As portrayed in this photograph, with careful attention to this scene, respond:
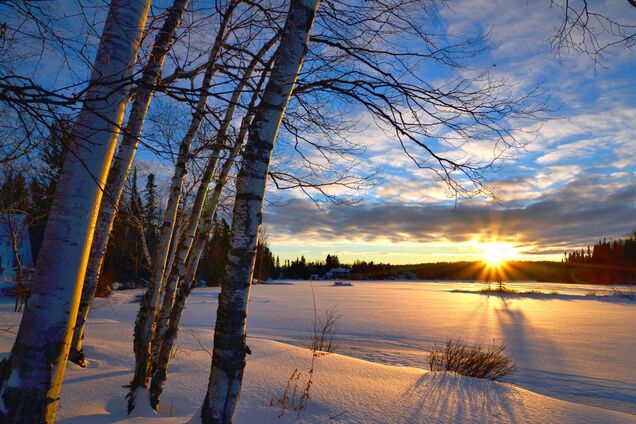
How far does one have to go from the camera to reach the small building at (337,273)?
214 feet

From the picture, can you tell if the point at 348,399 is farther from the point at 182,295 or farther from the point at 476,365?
the point at 476,365

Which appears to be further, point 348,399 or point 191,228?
point 191,228

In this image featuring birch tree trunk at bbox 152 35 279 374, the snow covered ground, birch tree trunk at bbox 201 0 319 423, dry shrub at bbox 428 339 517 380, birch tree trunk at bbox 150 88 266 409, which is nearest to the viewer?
birch tree trunk at bbox 201 0 319 423

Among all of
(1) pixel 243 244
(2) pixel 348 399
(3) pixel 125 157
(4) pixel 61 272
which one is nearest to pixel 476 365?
(2) pixel 348 399

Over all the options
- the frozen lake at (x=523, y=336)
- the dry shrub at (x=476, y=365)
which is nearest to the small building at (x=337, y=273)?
the frozen lake at (x=523, y=336)

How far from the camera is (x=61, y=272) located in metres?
1.77

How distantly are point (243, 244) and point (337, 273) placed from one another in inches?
2553

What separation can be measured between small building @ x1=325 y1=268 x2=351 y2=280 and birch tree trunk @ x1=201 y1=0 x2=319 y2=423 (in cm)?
6323

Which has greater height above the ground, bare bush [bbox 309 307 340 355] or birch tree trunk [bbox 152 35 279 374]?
birch tree trunk [bbox 152 35 279 374]

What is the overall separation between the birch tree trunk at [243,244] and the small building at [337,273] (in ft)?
207

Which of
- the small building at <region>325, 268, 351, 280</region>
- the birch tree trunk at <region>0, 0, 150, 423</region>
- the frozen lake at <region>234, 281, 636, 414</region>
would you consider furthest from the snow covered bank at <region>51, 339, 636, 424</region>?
the small building at <region>325, 268, 351, 280</region>

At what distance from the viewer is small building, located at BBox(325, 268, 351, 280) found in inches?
2571

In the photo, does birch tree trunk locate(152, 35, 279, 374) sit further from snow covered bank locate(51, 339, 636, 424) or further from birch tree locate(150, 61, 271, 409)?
snow covered bank locate(51, 339, 636, 424)

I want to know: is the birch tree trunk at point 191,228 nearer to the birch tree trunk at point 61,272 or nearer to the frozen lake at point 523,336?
the birch tree trunk at point 61,272
